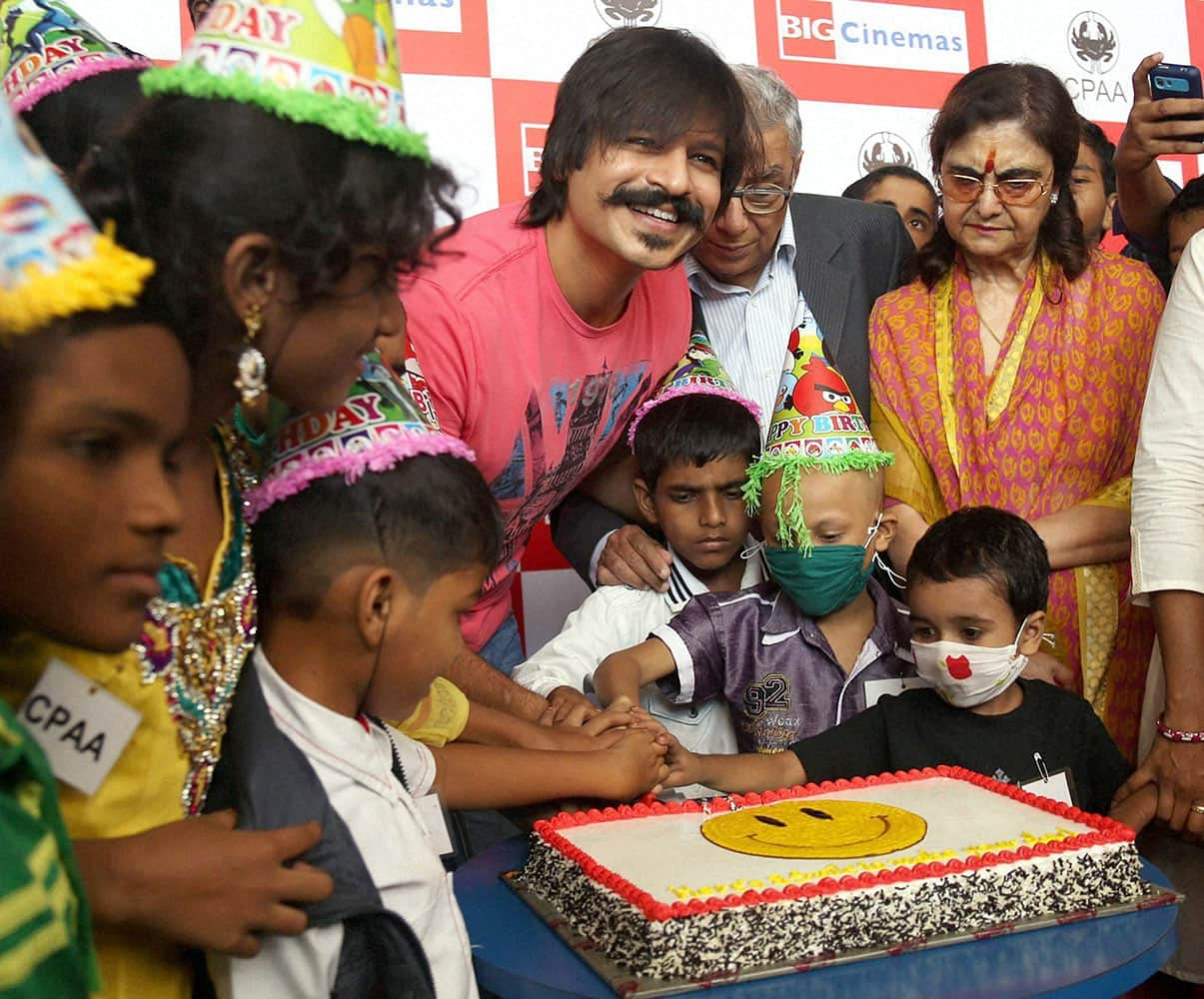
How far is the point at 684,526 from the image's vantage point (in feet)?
7.76

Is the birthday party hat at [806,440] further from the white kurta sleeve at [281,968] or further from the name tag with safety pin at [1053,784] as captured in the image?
the white kurta sleeve at [281,968]

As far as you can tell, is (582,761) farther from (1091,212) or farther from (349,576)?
(1091,212)

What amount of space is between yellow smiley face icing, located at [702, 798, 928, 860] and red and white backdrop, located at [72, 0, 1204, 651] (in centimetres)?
174

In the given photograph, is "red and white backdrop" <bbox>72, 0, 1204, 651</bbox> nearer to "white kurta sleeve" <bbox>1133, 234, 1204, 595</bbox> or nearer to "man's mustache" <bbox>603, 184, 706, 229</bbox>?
"man's mustache" <bbox>603, 184, 706, 229</bbox>

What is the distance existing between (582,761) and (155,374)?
2.83ft

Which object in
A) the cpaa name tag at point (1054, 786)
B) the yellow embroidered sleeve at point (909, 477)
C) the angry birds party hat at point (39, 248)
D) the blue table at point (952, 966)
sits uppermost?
the angry birds party hat at point (39, 248)

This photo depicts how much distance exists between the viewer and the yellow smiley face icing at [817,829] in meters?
1.35

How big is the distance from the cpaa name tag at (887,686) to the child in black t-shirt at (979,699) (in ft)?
0.43

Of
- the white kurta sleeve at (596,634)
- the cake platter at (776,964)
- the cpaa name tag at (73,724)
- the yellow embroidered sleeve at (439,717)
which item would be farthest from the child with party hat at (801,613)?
the cpaa name tag at (73,724)

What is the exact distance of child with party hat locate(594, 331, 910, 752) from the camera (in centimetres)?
219

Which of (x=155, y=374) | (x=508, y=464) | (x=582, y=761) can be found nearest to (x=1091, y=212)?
(x=508, y=464)

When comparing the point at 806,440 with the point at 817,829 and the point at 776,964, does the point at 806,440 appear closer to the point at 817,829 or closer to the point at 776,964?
the point at 817,829

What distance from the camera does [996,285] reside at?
8.12ft

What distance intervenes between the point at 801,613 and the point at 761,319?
2.33 feet
